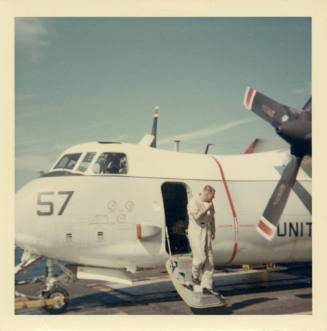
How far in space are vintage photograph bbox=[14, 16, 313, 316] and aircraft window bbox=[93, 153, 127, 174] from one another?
25mm

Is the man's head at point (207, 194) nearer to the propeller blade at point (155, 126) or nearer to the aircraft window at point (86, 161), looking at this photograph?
the aircraft window at point (86, 161)

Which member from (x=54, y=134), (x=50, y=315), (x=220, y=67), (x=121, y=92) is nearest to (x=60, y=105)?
(x=54, y=134)

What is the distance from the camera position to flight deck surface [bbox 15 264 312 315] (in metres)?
8.87

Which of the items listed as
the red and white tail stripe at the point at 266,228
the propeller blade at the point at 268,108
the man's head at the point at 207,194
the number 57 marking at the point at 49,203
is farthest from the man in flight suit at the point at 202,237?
the number 57 marking at the point at 49,203

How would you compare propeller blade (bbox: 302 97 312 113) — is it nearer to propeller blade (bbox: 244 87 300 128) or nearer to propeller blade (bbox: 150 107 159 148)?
propeller blade (bbox: 244 87 300 128)

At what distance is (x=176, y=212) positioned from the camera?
10492 millimetres

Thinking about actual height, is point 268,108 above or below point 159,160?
above

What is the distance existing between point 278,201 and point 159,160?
8.73 feet

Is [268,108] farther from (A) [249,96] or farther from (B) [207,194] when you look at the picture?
(B) [207,194]

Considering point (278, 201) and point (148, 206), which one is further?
point (278, 201)

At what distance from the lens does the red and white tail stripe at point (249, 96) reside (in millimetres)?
9445

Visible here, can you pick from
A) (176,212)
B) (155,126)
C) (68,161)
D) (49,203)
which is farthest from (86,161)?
(176,212)

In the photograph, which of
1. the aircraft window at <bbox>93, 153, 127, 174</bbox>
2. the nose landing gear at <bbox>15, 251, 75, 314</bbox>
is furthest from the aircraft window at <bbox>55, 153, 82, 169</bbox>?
the nose landing gear at <bbox>15, 251, 75, 314</bbox>

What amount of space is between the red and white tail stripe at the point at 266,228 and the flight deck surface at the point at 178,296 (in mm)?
1456
